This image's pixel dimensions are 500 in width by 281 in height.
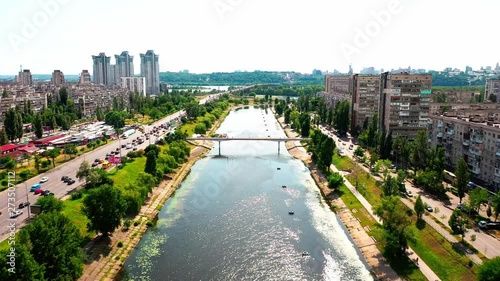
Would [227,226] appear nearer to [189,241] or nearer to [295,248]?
[189,241]

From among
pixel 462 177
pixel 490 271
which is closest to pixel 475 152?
pixel 462 177

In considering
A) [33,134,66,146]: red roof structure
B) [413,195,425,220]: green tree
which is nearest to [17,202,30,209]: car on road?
[33,134,66,146]: red roof structure

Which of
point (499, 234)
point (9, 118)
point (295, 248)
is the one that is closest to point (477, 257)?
point (499, 234)

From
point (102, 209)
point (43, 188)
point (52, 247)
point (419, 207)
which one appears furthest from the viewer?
point (43, 188)

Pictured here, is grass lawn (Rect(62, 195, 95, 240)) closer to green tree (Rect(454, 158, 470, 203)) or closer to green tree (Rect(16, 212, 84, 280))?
green tree (Rect(16, 212, 84, 280))

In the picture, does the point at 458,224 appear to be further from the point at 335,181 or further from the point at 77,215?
the point at 77,215

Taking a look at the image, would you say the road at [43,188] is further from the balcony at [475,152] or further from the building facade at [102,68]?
the building facade at [102,68]
